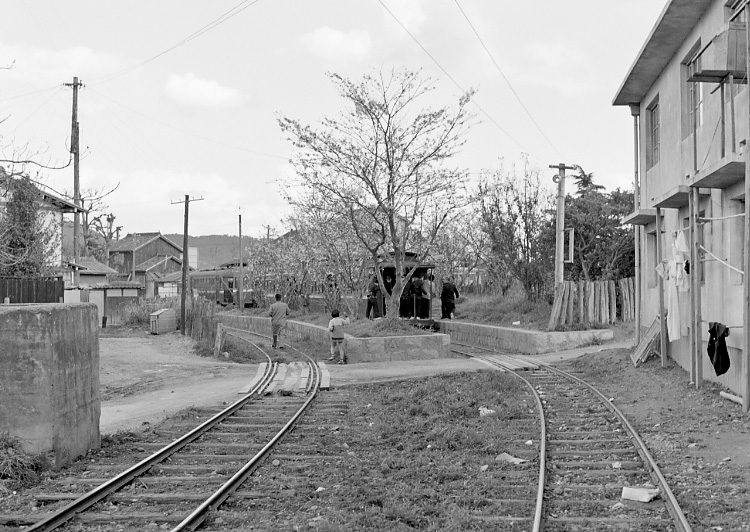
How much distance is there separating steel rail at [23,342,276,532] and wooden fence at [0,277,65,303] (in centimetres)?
676

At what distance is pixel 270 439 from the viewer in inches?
389

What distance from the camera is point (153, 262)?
8612cm

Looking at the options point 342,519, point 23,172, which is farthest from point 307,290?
point 342,519

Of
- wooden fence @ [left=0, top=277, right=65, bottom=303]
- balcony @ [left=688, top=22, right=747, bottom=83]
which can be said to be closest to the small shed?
wooden fence @ [left=0, top=277, right=65, bottom=303]

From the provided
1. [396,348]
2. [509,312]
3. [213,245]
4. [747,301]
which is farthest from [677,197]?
[213,245]

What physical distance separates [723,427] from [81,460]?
7.61m

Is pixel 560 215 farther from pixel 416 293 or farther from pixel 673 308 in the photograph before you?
pixel 673 308

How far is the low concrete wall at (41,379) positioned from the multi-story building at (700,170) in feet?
26.7

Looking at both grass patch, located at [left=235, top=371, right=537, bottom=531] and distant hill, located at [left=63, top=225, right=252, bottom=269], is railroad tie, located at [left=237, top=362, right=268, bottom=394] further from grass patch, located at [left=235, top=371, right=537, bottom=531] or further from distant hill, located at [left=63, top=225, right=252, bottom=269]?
distant hill, located at [left=63, top=225, right=252, bottom=269]

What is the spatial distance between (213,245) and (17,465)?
136 metres

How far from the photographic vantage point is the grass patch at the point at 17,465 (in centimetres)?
763

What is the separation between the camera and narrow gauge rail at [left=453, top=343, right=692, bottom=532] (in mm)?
6168

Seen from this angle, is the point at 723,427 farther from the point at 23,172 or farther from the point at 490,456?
the point at 23,172

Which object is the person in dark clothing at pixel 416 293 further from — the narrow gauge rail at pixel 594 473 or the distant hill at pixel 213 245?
the distant hill at pixel 213 245
